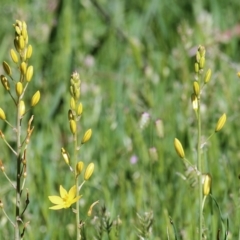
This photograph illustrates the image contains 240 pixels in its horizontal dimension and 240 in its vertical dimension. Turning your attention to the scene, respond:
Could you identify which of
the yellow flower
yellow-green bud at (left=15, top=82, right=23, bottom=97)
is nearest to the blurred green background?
the yellow flower

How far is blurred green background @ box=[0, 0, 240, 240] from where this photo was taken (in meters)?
2.38

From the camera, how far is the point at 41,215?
253 cm

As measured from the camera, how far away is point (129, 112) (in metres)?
3.18

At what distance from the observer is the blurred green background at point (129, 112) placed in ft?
7.79

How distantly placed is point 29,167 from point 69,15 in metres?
1.27

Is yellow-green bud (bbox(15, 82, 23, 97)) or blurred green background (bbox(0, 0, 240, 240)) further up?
yellow-green bud (bbox(15, 82, 23, 97))

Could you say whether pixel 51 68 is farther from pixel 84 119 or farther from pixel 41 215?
pixel 41 215

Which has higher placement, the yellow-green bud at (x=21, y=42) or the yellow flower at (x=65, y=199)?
the yellow-green bud at (x=21, y=42)

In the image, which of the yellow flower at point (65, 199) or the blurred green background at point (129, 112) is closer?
the yellow flower at point (65, 199)

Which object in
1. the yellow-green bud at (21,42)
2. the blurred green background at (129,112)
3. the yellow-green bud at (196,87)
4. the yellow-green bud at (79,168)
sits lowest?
the blurred green background at (129,112)

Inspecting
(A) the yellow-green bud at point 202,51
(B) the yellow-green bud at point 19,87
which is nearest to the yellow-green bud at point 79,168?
(B) the yellow-green bud at point 19,87

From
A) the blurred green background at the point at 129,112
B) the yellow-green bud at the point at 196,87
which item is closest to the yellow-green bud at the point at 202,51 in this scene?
the yellow-green bud at the point at 196,87

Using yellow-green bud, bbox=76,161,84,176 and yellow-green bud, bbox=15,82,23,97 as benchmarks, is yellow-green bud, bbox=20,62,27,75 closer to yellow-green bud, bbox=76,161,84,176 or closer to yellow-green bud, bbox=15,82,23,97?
yellow-green bud, bbox=15,82,23,97

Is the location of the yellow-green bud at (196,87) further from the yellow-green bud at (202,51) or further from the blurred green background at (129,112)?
the blurred green background at (129,112)
